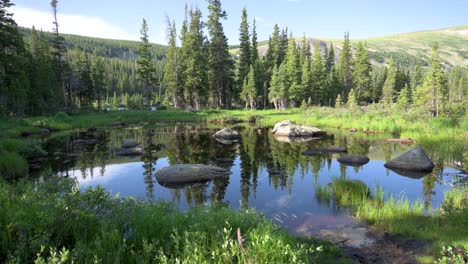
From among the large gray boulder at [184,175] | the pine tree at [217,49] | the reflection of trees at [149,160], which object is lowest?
the reflection of trees at [149,160]

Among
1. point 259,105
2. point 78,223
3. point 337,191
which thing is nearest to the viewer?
point 78,223

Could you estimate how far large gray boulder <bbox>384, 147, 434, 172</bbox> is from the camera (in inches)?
625

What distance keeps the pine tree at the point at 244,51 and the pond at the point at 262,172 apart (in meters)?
45.4

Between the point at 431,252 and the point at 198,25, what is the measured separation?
226 feet

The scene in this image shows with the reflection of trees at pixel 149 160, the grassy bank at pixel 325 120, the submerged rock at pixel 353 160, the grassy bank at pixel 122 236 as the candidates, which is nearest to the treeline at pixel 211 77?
the grassy bank at pixel 325 120

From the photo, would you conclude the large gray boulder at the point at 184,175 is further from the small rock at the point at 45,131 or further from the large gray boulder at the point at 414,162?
the small rock at the point at 45,131

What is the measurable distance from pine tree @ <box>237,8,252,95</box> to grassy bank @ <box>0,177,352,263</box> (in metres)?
66.7

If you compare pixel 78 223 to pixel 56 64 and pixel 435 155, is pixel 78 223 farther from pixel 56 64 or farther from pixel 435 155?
pixel 56 64

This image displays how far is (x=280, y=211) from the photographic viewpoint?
1055 cm

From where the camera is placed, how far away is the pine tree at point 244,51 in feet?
235

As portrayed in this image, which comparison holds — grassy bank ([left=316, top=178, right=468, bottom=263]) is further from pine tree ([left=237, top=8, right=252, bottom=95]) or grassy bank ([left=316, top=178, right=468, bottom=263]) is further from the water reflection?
pine tree ([left=237, top=8, right=252, bottom=95])

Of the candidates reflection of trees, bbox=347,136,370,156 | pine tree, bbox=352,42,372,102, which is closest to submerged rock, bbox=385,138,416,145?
reflection of trees, bbox=347,136,370,156

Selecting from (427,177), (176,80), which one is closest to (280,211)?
(427,177)

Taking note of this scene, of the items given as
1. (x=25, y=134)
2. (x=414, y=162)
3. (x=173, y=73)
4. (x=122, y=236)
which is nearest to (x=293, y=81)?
(x=173, y=73)
